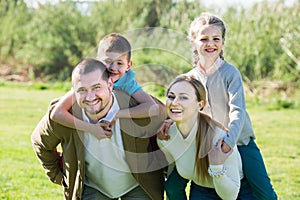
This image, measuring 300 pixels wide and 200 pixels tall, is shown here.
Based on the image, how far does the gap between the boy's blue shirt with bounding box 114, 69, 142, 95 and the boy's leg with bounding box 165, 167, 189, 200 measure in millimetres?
592

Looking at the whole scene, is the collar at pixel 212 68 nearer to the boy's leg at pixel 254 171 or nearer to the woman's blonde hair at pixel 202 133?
the woman's blonde hair at pixel 202 133

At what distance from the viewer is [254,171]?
13.1 feet

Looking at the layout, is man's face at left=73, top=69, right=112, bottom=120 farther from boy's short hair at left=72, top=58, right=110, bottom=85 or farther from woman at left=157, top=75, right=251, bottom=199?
woman at left=157, top=75, right=251, bottom=199

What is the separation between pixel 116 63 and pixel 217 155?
901 mm

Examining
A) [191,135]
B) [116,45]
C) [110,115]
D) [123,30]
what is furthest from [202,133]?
[123,30]

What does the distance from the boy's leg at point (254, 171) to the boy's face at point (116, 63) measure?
949mm

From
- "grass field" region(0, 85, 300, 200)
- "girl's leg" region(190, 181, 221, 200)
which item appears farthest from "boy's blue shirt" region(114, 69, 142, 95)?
"grass field" region(0, 85, 300, 200)

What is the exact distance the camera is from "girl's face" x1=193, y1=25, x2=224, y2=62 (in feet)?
13.0

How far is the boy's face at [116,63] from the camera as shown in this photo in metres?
3.88

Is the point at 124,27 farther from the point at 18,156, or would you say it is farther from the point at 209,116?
the point at 209,116

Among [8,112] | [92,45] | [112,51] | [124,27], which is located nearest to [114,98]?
[112,51]

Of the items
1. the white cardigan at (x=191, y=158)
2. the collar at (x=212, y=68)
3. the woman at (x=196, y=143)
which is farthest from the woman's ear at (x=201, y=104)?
the collar at (x=212, y=68)

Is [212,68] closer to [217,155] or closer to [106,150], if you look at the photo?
[217,155]

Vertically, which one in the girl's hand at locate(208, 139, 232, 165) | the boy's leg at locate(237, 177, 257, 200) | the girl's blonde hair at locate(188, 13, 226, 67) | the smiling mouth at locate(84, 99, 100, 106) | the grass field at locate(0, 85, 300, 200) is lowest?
the grass field at locate(0, 85, 300, 200)
